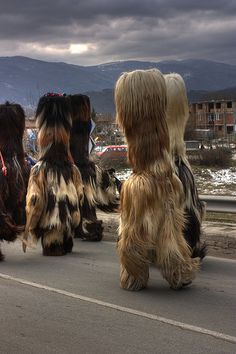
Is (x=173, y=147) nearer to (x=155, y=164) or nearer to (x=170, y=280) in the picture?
(x=155, y=164)

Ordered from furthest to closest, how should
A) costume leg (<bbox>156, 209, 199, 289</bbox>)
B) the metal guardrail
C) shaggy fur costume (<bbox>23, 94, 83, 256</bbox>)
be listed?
1. the metal guardrail
2. shaggy fur costume (<bbox>23, 94, 83, 256</bbox>)
3. costume leg (<bbox>156, 209, 199, 289</bbox>)

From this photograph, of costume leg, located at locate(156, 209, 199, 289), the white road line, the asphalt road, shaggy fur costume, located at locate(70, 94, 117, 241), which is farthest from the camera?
shaggy fur costume, located at locate(70, 94, 117, 241)

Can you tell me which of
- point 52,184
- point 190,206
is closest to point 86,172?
point 52,184

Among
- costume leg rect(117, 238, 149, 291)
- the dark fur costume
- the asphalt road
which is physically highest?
the dark fur costume

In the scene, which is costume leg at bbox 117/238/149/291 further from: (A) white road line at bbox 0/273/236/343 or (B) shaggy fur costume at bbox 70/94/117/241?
(B) shaggy fur costume at bbox 70/94/117/241

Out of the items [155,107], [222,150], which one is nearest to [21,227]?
[155,107]

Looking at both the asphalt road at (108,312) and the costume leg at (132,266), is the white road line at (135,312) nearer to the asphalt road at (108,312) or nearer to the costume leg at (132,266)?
the asphalt road at (108,312)

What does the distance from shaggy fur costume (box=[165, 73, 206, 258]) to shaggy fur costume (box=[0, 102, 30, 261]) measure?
2717 millimetres

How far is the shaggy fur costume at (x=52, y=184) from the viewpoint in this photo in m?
8.30

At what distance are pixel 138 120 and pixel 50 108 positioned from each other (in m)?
2.60

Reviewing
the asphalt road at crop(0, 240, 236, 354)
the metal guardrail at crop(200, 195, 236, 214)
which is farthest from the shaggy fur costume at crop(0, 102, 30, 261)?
the metal guardrail at crop(200, 195, 236, 214)

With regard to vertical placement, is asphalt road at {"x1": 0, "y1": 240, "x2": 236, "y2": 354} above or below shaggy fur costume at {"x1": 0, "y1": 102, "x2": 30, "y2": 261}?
below

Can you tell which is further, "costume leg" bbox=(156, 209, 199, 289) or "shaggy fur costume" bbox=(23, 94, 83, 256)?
"shaggy fur costume" bbox=(23, 94, 83, 256)

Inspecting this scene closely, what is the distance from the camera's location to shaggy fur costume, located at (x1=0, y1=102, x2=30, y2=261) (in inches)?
333
